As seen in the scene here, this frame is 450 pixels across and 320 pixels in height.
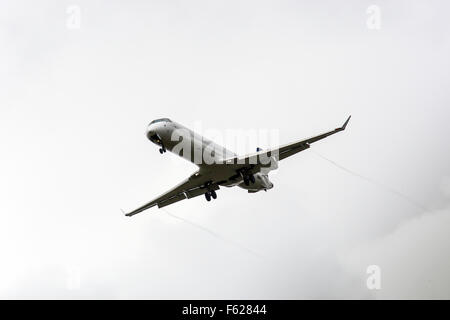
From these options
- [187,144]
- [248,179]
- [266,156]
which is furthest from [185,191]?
[266,156]

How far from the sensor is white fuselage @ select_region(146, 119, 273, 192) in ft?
245

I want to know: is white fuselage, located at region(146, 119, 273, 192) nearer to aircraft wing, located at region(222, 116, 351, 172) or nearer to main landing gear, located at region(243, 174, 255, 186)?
main landing gear, located at region(243, 174, 255, 186)

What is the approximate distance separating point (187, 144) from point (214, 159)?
395 cm

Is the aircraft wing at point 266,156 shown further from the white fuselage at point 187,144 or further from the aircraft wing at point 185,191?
the aircraft wing at point 185,191

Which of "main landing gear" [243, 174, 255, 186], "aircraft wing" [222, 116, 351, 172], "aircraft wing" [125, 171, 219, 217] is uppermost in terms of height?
"aircraft wing" [222, 116, 351, 172]

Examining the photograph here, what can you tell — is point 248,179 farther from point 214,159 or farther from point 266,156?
point 214,159

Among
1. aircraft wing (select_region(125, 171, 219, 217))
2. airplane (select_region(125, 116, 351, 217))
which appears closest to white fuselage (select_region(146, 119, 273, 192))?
airplane (select_region(125, 116, 351, 217))

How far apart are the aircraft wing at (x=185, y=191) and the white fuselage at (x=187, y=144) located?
107 inches

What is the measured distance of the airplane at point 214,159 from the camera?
75.1 meters
